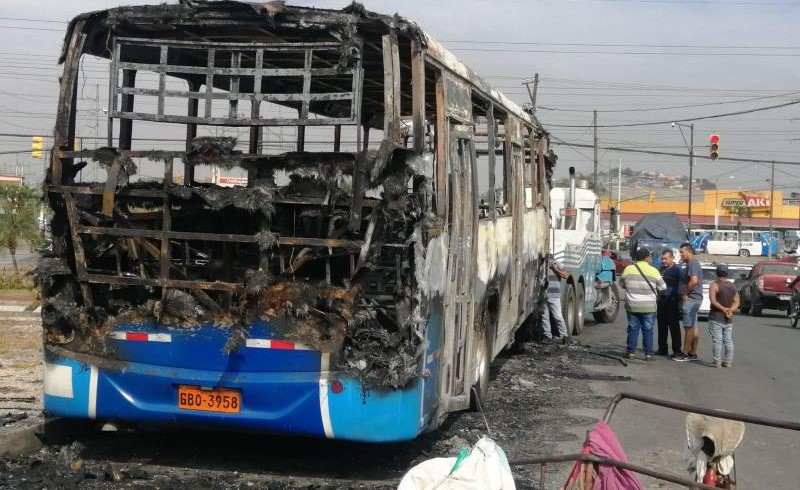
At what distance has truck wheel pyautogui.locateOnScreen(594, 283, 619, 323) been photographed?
21281 mm

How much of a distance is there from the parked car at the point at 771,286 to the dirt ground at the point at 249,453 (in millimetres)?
18642

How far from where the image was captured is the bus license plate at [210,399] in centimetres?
638

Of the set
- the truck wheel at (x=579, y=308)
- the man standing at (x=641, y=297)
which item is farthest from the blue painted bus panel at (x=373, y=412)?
the truck wheel at (x=579, y=308)

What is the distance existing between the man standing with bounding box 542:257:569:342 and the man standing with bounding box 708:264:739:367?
262cm

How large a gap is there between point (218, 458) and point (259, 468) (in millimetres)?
460

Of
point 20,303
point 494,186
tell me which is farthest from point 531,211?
point 20,303

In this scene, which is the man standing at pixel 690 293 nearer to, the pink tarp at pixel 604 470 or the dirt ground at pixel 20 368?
the dirt ground at pixel 20 368

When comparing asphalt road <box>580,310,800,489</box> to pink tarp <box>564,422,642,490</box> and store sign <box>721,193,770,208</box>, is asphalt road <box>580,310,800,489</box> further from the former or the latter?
store sign <box>721,193,770,208</box>

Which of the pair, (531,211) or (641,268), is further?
(641,268)

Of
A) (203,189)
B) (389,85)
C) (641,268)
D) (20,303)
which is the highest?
(389,85)

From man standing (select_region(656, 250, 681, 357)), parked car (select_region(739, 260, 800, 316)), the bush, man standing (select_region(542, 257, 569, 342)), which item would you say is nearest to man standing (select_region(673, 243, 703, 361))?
man standing (select_region(656, 250, 681, 357))

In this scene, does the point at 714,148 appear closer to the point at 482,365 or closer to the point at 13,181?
the point at 482,365

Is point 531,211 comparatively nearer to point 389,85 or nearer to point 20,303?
point 389,85

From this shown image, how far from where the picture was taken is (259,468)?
23.3 feet
